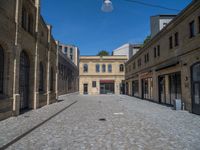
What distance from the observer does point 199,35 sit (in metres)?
11.3

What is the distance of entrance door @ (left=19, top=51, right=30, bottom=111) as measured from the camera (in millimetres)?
13348

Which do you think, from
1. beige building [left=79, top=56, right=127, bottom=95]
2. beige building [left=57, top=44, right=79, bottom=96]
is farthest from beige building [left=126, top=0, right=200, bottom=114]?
beige building [left=79, top=56, right=127, bottom=95]

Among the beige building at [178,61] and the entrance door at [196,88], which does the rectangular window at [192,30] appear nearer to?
the beige building at [178,61]

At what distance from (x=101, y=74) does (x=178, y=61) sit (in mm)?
31116

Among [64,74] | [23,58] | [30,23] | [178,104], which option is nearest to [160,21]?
[178,104]

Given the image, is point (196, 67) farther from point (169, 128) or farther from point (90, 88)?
point (90, 88)

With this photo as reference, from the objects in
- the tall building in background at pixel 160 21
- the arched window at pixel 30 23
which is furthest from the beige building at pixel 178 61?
the arched window at pixel 30 23

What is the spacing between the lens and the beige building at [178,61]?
11922 millimetres

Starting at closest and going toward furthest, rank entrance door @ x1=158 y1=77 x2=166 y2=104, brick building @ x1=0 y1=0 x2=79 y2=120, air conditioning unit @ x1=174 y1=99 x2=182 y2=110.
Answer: brick building @ x1=0 y1=0 x2=79 y2=120, air conditioning unit @ x1=174 y1=99 x2=182 y2=110, entrance door @ x1=158 y1=77 x2=166 y2=104

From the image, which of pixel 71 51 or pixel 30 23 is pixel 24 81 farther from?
pixel 71 51

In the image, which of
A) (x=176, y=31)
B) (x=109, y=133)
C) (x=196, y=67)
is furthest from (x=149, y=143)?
(x=176, y=31)

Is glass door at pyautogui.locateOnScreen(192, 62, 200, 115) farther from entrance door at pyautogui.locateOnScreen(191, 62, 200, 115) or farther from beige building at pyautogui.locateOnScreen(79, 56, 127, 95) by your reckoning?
beige building at pyautogui.locateOnScreen(79, 56, 127, 95)

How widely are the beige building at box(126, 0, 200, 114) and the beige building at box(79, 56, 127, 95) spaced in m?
22.9

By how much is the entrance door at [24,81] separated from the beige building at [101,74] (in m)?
29.9
